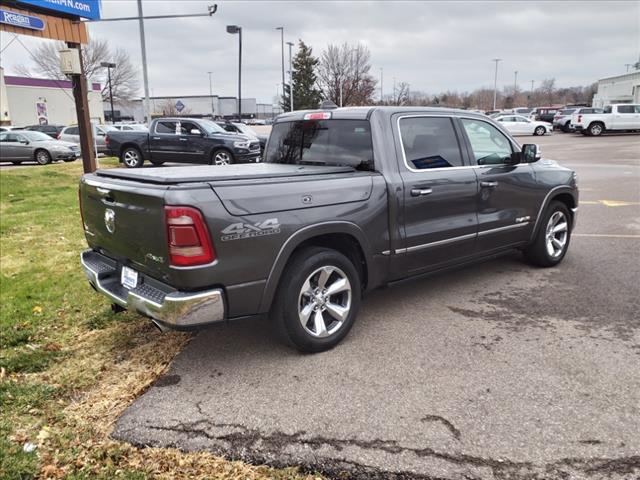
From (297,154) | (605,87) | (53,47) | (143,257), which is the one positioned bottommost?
(143,257)

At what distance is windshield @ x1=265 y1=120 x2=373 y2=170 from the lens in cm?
436

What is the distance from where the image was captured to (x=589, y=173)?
15445 mm

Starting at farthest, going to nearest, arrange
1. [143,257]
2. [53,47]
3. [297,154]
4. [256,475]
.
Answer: [53,47] → [297,154] → [143,257] → [256,475]

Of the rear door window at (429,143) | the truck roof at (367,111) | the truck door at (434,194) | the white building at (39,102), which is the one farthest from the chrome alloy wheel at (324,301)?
the white building at (39,102)

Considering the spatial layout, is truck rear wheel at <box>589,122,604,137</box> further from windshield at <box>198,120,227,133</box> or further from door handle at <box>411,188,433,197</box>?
door handle at <box>411,188,433,197</box>

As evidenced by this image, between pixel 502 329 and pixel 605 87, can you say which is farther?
pixel 605 87

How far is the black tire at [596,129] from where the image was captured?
3228 cm

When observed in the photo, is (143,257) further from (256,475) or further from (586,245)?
(586,245)

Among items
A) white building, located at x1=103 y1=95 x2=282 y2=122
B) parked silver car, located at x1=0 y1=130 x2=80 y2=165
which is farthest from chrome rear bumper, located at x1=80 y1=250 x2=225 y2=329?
white building, located at x1=103 y1=95 x2=282 y2=122

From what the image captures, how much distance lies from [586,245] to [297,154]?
4506mm

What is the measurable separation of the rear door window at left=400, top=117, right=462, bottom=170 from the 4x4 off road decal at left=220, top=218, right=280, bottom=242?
1505mm

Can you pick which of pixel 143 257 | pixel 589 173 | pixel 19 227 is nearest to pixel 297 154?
pixel 143 257

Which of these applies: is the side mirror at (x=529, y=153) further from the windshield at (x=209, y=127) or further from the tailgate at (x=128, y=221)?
the windshield at (x=209, y=127)

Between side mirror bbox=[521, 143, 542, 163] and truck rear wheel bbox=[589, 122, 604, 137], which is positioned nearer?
side mirror bbox=[521, 143, 542, 163]
